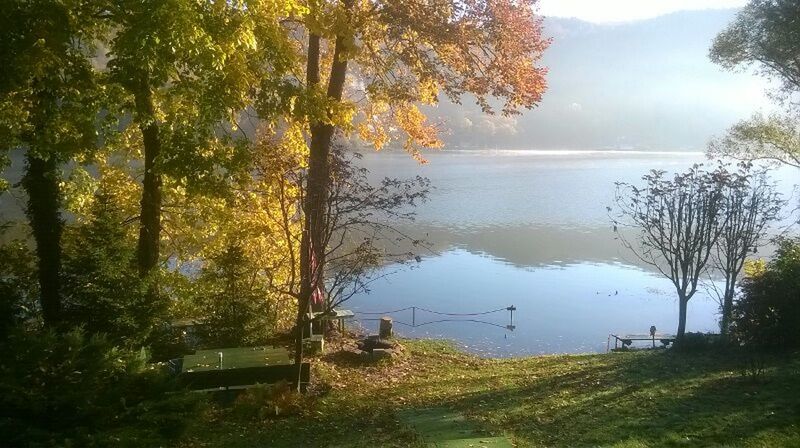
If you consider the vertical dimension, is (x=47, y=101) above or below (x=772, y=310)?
above

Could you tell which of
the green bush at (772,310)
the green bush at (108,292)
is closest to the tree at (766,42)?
the green bush at (772,310)

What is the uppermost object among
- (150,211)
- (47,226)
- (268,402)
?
(150,211)

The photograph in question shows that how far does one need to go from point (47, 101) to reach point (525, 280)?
3651 cm

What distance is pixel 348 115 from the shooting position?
13.0 metres

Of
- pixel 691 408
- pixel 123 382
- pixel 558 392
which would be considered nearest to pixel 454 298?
pixel 558 392

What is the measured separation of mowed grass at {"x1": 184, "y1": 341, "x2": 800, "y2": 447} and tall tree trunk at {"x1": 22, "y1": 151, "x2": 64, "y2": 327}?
3.77m

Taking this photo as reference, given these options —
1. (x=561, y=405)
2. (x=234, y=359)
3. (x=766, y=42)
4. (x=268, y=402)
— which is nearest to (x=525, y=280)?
(x=766, y=42)

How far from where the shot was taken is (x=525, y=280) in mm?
42750

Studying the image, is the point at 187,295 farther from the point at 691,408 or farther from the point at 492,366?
the point at 691,408

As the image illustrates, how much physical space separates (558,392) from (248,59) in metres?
9.04

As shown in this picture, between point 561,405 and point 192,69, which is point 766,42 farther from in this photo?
point 192,69

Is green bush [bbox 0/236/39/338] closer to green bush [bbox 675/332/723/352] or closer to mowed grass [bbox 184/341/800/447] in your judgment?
mowed grass [bbox 184/341/800/447]

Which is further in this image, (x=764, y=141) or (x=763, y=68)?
(x=764, y=141)

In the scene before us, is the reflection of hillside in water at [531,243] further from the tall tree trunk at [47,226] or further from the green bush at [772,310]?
the tall tree trunk at [47,226]
